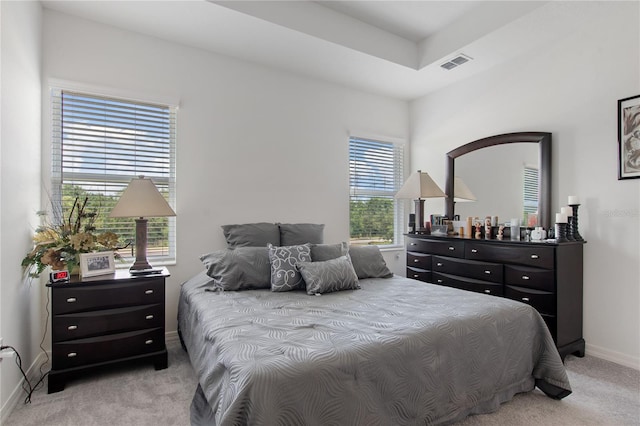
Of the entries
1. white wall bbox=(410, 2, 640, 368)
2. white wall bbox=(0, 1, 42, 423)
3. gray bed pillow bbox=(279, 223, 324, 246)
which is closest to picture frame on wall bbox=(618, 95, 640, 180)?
white wall bbox=(410, 2, 640, 368)

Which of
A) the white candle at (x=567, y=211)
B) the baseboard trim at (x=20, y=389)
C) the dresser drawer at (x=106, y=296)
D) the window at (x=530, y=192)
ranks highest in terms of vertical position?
the window at (x=530, y=192)

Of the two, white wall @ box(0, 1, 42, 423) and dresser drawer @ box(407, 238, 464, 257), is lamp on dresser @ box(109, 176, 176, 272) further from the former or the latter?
dresser drawer @ box(407, 238, 464, 257)

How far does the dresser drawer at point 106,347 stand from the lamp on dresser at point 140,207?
1.61 ft

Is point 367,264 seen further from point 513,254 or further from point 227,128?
point 227,128

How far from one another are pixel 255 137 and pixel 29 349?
2.54 meters

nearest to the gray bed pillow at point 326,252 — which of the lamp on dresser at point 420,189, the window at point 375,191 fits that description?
the lamp on dresser at point 420,189

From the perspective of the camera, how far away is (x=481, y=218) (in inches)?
147

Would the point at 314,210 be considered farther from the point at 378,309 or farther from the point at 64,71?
the point at 64,71

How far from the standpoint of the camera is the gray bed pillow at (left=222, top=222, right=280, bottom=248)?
312cm

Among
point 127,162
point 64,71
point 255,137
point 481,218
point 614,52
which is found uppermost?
point 614,52

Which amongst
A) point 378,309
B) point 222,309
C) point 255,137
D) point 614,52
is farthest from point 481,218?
point 222,309

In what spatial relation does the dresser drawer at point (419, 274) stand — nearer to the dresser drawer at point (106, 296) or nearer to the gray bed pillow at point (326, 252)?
the gray bed pillow at point (326, 252)

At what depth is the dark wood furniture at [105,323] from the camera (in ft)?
7.21

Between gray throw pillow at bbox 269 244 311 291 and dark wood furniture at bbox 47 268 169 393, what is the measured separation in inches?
33.0
